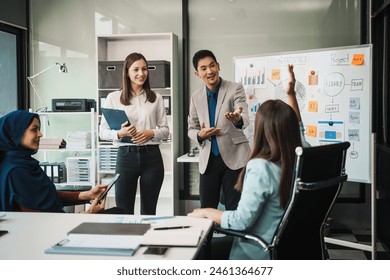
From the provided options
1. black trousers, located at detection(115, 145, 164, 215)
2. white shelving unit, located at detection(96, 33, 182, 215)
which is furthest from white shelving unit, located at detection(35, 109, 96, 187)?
black trousers, located at detection(115, 145, 164, 215)

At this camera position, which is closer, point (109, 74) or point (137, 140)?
point (137, 140)

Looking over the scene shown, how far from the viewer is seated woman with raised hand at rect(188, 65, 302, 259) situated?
171 centimetres

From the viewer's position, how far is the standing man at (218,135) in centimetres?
296

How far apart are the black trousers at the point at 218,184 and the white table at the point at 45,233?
3.77ft

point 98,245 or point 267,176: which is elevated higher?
point 267,176

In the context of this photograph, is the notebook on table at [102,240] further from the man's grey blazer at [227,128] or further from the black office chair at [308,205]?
the man's grey blazer at [227,128]

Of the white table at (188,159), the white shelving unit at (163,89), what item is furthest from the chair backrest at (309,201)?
the white shelving unit at (163,89)

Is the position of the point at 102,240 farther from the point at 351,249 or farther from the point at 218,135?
the point at 351,249

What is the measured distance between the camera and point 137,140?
117 inches

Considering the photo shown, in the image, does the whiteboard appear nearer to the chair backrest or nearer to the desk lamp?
the chair backrest

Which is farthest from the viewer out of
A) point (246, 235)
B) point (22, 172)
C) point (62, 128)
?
point (62, 128)

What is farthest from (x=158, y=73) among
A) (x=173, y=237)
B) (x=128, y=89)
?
(x=173, y=237)

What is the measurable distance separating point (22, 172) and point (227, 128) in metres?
1.34
